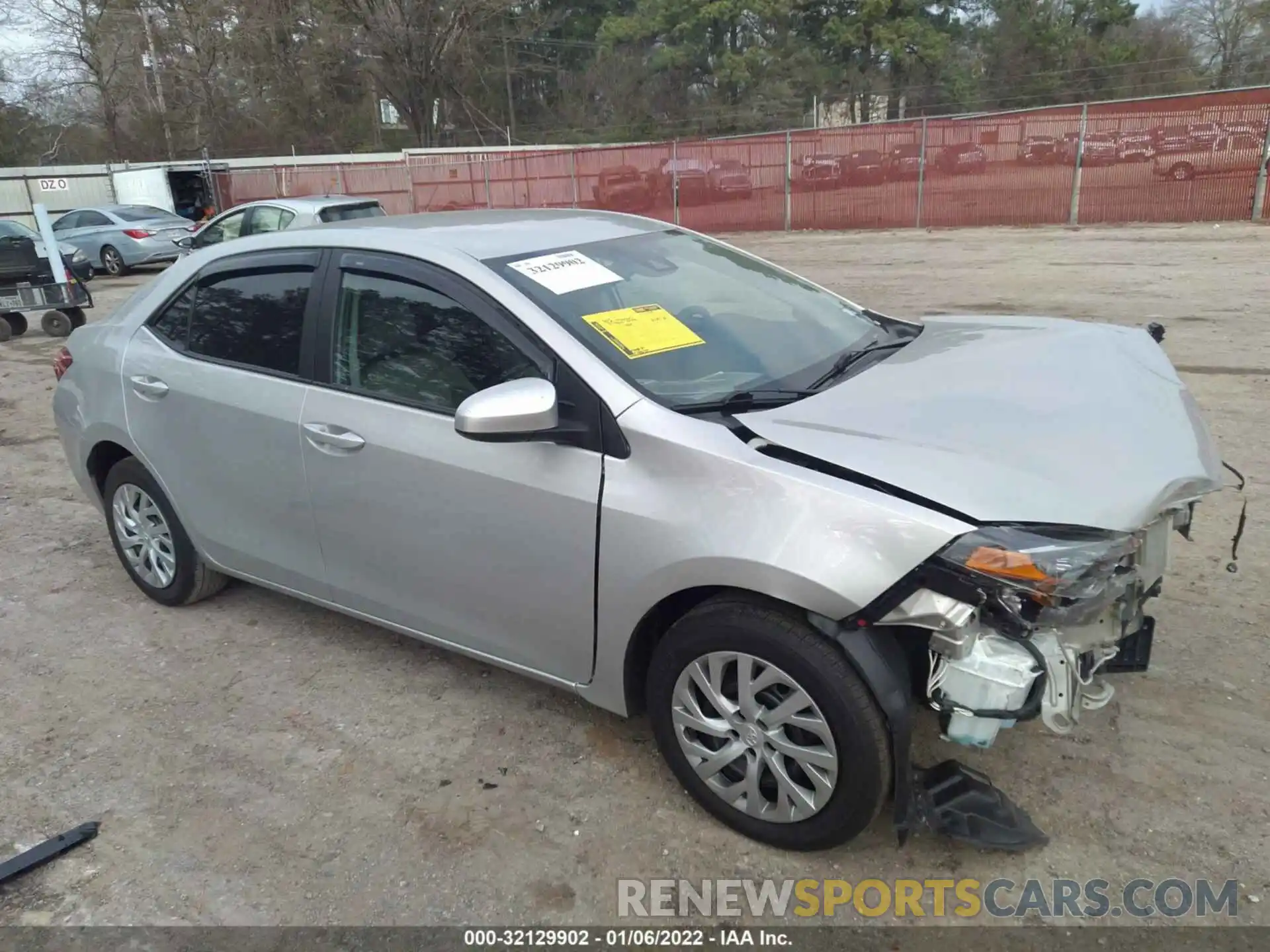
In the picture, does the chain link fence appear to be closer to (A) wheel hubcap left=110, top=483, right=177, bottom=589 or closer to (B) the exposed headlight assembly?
(A) wheel hubcap left=110, top=483, right=177, bottom=589

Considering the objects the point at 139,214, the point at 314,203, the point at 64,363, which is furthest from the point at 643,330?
the point at 139,214

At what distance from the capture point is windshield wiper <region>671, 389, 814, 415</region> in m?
2.60

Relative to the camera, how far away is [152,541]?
4098 mm

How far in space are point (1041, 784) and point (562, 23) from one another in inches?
2332

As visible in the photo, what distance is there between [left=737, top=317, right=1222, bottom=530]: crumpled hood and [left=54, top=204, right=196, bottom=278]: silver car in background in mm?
18598

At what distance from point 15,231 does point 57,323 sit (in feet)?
6.90

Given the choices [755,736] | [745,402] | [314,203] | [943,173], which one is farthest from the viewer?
[943,173]

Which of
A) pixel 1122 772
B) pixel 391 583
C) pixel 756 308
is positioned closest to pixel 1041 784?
pixel 1122 772

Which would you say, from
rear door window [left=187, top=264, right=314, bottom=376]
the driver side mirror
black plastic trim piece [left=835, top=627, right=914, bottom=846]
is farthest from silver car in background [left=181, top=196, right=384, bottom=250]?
black plastic trim piece [left=835, top=627, right=914, bottom=846]

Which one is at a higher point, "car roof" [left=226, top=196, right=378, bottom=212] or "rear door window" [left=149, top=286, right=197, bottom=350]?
"car roof" [left=226, top=196, right=378, bottom=212]

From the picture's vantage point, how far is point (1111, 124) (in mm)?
19359

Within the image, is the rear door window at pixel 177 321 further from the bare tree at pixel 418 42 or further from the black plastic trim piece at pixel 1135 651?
the bare tree at pixel 418 42

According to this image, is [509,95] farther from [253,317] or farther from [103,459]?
[253,317]

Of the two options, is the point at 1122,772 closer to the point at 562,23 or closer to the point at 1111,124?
the point at 1111,124
